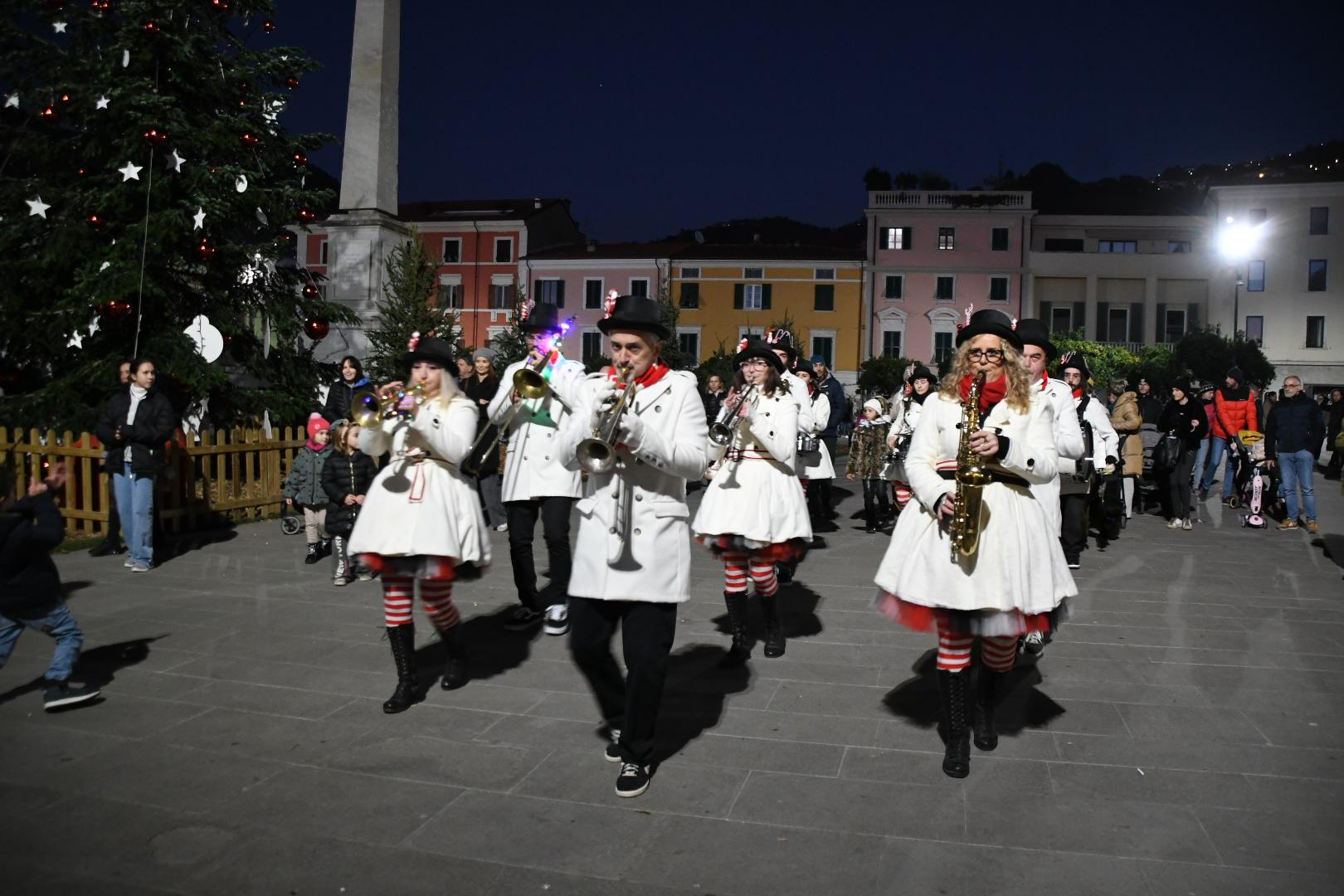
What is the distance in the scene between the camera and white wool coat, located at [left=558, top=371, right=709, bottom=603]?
14.7ft

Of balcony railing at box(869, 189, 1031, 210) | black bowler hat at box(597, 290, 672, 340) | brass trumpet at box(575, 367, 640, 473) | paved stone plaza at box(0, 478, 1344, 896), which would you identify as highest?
balcony railing at box(869, 189, 1031, 210)

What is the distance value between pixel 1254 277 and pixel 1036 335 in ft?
210

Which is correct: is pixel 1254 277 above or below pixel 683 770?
above

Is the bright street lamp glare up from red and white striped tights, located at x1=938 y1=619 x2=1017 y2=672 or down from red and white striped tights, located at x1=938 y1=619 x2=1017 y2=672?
up

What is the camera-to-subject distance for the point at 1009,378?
16.3ft

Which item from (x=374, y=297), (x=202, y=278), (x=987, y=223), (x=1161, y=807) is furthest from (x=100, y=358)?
(x=987, y=223)

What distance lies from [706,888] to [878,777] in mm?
1328

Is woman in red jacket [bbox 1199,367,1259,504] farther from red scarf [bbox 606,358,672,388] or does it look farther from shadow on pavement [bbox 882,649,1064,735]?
red scarf [bbox 606,358,672,388]

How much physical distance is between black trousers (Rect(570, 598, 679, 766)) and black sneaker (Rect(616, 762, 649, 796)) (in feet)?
0.10

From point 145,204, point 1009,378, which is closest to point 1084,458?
point 1009,378

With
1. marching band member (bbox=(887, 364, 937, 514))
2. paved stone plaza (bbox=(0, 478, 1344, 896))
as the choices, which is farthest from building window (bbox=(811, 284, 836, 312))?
paved stone plaza (bbox=(0, 478, 1344, 896))

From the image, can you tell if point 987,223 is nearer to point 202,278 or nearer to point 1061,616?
point 202,278

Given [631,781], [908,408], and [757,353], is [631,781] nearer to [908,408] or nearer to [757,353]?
[757,353]

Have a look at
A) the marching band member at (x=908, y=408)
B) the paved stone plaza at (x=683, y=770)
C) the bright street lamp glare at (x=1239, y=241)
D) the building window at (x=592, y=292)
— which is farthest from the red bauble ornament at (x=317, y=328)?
the bright street lamp glare at (x=1239, y=241)
